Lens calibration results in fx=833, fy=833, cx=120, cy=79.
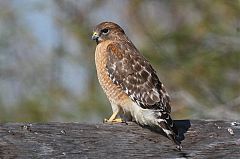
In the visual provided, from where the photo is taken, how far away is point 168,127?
480 cm

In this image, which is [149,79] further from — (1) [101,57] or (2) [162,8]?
(2) [162,8]

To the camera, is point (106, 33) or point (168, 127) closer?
point (168, 127)

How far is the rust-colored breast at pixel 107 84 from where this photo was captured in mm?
6770

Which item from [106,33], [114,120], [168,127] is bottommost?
[168,127]

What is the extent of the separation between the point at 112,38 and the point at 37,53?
543 cm

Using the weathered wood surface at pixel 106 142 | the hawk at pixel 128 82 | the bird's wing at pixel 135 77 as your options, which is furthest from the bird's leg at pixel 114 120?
the weathered wood surface at pixel 106 142

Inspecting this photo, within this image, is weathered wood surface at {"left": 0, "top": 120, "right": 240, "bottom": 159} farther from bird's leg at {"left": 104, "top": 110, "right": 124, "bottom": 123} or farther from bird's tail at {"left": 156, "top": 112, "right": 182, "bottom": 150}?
bird's leg at {"left": 104, "top": 110, "right": 124, "bottom": 123}

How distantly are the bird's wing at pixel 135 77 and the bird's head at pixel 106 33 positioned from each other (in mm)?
297

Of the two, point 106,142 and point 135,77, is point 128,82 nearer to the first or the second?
point 135,77

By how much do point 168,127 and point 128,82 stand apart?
6.75 feet

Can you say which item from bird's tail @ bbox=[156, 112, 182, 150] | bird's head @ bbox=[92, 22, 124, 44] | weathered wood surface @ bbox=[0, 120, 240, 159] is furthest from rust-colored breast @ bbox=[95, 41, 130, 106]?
weathered wood surface @ bbox=[0, 120, 240, 159]

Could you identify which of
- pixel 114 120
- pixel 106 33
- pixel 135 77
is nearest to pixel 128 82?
pixel 135 77

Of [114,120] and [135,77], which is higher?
[135,77]

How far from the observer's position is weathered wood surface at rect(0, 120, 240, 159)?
3.93 meters
